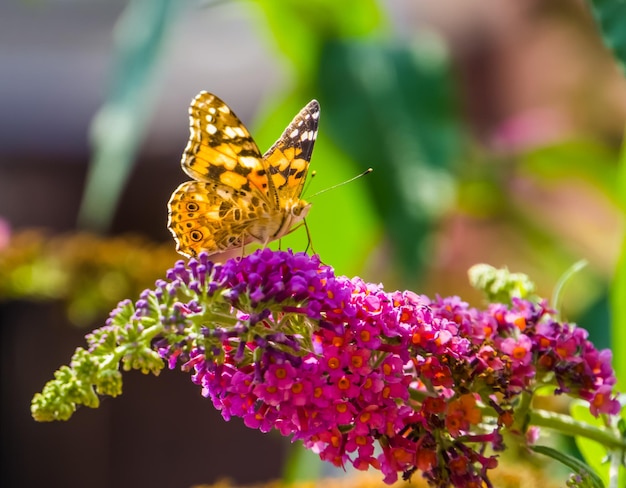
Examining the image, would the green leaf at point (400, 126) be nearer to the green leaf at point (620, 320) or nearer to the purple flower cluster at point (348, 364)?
the green leaf at point (620, 320)

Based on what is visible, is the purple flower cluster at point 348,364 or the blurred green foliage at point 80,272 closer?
the purple flower cluster at point 348,364

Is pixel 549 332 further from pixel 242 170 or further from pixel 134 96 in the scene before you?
pixel 134 96

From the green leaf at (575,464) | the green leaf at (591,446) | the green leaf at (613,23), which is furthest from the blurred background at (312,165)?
the green leaf at (575,464)

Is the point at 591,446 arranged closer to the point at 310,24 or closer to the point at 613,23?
the point at 613,23

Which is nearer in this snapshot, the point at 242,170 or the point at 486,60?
the point at 242,170

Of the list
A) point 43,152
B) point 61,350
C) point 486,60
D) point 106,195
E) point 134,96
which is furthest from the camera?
point 43,152

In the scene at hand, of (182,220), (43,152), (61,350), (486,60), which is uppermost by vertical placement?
(43,152)

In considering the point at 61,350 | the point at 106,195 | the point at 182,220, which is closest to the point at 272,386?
the point at 182,220

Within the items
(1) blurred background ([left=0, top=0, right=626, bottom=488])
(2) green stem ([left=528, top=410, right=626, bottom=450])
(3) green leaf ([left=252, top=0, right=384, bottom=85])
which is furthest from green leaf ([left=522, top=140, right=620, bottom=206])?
(2) green stem ([left=528, top=410, right=626, bottom=450])
